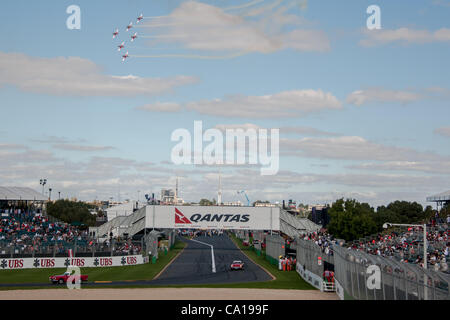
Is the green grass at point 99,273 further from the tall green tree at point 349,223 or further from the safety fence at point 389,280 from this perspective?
the tall green tree at point 349,223

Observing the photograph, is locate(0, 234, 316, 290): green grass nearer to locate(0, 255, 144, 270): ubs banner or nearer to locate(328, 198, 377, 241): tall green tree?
locate(0, 255, 144, 270): ubs banner

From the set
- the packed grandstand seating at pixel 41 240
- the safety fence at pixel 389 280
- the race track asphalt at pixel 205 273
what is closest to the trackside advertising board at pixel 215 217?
the packed grandstand seating at pixel 41 240

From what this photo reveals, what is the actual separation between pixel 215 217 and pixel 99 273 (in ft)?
107

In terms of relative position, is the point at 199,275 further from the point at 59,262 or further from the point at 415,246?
the point at 415,246

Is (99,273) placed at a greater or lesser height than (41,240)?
lesser

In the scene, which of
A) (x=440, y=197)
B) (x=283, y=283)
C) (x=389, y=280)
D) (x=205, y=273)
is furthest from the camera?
(x=440, y=197)

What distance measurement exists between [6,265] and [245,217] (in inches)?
1525

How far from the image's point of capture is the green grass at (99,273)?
51875mm

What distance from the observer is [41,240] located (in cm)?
A: 7056

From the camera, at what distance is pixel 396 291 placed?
20.3 meters

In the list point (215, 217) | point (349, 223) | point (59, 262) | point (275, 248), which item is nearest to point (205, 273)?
point (275, 248)

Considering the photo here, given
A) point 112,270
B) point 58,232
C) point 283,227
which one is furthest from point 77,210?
point 112,270
